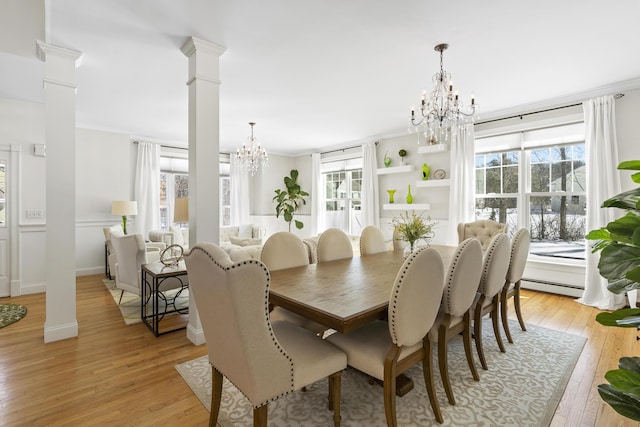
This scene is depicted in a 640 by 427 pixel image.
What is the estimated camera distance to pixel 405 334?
1.52 m

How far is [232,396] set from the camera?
79.0 inches

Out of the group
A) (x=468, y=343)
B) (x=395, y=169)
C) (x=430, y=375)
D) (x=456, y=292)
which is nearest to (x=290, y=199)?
(x=395, y=169)

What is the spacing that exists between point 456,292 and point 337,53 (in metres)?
2.33

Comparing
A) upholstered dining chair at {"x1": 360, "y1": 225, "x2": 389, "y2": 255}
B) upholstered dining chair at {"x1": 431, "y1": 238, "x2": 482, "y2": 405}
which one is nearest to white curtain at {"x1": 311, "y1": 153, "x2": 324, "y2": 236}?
upholstered dining chair at {"x1": 360, "y1": 225, "x2": 389, "y2": 255}

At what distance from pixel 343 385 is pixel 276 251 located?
1.05 m

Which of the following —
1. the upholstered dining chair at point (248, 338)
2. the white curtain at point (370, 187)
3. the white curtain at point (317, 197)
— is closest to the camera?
the upholstered dining chair at point (248, 338)

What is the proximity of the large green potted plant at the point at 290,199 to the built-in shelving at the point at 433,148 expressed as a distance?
9.95 ft

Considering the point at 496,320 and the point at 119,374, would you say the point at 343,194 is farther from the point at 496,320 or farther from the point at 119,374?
the point at 119,374

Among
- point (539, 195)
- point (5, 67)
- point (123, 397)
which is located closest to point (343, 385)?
point (123, 397)

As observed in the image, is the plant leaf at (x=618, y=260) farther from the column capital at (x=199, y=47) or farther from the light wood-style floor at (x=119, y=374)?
the column capital at (x=199, y=47)

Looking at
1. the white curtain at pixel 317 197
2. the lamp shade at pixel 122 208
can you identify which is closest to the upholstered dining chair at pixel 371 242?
the lamp shade at pixel 122 208

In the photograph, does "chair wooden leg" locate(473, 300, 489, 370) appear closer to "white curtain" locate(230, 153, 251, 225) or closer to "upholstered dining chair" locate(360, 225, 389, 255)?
"upholstered dining chair" locate(360, 225, 389, 255)

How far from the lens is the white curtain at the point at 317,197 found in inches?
300

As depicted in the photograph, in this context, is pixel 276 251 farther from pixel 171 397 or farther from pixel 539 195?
pixel 539 195
